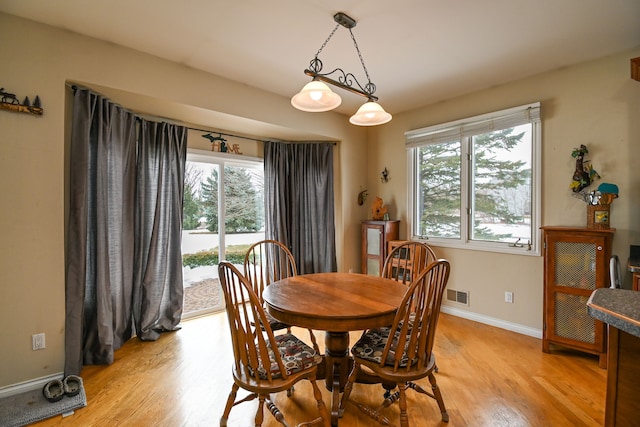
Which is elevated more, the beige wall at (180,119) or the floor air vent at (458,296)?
the beige wall at (180,119)

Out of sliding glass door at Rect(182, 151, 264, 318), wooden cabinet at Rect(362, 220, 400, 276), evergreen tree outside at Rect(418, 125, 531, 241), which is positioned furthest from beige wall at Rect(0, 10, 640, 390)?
wooden cabinet at Rect(362, 220, 400, 276)

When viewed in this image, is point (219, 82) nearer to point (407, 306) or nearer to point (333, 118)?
point (333, 118)

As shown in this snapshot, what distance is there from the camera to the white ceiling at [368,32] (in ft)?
6.37

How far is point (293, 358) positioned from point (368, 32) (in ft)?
7.51

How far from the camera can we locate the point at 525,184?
304cm

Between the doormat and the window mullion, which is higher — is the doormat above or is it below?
below

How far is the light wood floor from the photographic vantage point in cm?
180

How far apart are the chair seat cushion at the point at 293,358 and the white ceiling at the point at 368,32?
2137mm

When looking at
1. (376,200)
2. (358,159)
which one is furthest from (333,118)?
(376,200)

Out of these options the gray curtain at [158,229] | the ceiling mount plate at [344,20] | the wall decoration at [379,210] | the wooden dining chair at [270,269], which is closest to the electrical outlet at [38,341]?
the gray curtain at [158,229]

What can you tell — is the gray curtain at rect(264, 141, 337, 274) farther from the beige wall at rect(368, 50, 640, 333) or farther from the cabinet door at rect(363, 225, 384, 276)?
the beige wall at rect(368, 50, 640, 333)

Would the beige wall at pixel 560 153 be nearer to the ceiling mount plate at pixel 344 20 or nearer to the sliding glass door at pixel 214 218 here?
the ceiling mount plate at pixel 344 20

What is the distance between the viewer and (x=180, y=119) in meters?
3.14

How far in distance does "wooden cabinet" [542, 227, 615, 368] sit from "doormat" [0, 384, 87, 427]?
3633mm
